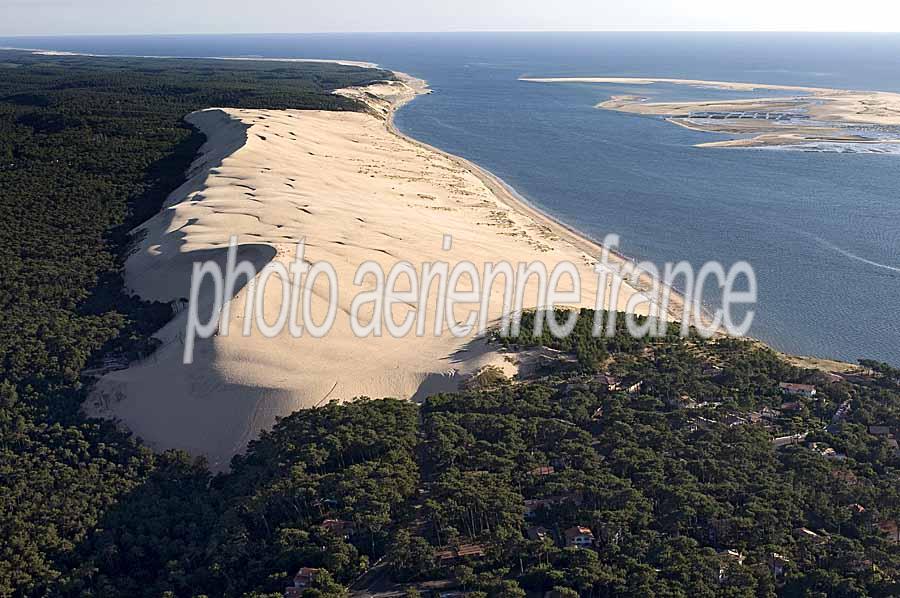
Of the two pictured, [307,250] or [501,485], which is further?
[307,250]

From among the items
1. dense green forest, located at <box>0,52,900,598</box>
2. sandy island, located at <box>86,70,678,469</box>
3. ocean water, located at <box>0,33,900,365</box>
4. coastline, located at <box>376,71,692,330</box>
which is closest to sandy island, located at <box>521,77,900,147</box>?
ocean water, located at <box>0,33,900,365</box>

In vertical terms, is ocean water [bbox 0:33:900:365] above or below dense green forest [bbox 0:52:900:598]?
above

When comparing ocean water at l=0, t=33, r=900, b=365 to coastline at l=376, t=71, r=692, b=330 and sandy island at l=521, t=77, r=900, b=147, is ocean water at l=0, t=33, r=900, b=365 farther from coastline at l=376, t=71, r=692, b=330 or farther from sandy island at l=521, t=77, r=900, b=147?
sandy island at l=521, t=77, r=900, b=147

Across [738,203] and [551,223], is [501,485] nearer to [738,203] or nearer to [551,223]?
[551,223]

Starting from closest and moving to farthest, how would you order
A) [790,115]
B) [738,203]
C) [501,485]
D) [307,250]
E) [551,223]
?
[501,485], [307,250], [551,223], [738,203], [790,115]

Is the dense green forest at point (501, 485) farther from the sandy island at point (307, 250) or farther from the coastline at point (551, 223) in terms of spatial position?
the coastline at point (551, 223)

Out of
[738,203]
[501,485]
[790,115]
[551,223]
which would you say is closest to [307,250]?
[551,223]

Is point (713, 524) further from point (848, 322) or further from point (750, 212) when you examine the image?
point (750, 212)
